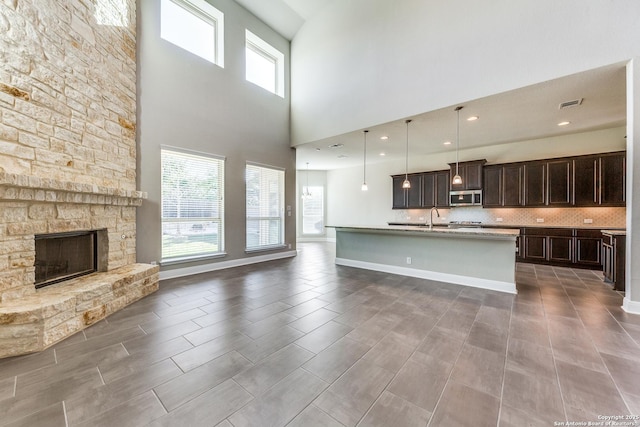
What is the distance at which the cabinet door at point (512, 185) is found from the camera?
6023 millimetres

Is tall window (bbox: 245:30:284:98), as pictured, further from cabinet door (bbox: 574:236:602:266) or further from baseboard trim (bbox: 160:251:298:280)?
cabinet door (bbox: 574:236:602:266)

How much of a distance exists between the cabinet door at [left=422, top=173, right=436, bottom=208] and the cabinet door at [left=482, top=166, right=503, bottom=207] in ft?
4.20

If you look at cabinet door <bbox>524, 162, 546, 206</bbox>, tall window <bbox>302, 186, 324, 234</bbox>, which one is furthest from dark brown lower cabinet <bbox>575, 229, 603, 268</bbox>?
tall window <bbox>302, 186, 324, 234</bbox>

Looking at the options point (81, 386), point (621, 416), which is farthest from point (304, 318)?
point (621, 416)

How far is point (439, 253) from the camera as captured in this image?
443 centimetres

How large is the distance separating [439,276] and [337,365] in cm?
317

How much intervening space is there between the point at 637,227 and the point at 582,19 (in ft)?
8.73

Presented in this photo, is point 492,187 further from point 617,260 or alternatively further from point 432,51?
point 432,51

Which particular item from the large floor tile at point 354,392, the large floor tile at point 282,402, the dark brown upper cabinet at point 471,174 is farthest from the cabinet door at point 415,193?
the large floor tile at point 282,402

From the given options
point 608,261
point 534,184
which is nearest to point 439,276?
point 608,261

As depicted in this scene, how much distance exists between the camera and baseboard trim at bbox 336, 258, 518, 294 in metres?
A: 3.82

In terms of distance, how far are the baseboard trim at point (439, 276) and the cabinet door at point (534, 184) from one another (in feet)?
10.8

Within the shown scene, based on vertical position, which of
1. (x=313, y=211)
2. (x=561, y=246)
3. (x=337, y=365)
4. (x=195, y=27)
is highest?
(x=195, y=27)

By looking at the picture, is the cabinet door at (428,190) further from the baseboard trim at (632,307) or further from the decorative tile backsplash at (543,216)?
the baseboard trim at (632,307)
